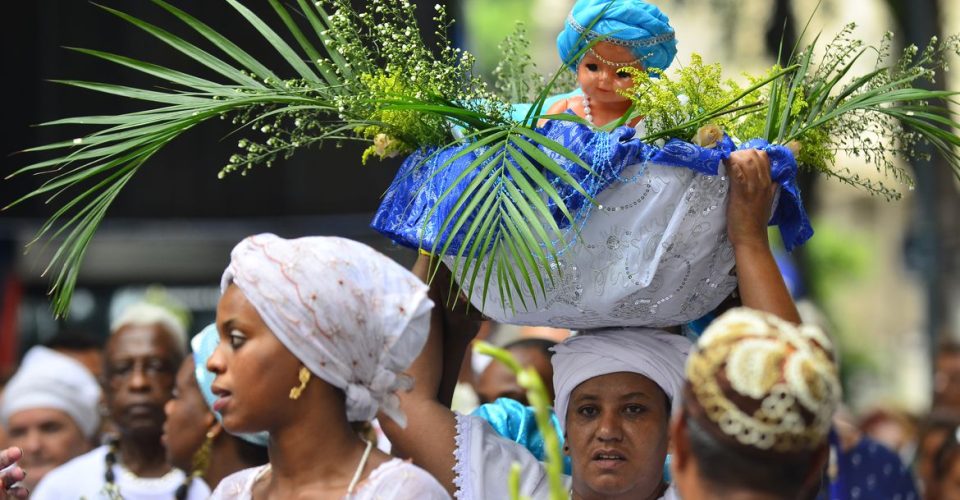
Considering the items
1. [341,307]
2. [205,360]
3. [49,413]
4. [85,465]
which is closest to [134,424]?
[85,465]

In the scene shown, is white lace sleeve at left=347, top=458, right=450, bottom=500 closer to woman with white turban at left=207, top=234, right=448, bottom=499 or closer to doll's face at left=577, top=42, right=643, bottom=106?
woman with white turban at left=207, top=234, right=448, bottom=499

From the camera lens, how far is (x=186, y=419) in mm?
5281

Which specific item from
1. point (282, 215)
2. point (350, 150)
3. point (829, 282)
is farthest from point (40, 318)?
point (829, 282)

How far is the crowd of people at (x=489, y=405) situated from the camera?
2.63m

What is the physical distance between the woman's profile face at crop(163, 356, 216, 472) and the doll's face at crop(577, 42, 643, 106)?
6.34 ft

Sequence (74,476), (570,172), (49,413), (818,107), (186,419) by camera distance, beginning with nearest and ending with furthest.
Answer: (570,172)
(818,107)
(186,419)
(74,476)
(49,413)

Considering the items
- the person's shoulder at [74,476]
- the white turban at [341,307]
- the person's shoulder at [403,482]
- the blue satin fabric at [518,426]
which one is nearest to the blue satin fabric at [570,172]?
the white turban at [341,307]

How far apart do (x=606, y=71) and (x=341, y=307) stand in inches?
38.8

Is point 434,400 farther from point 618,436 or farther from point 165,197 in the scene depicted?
point 165,197

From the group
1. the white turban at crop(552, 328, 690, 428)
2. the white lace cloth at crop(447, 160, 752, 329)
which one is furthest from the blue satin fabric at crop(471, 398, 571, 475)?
the white lace cloth at crop(447, 160, 752, 329)

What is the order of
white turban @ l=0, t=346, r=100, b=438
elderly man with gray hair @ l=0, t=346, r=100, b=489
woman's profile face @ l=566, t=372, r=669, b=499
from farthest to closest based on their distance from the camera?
1. white turban @ l=0, t=346, r=100, b=438
2. elderly man with gray hair @ l=0, t=346, r=100, b=489
3. woman's profile face @ l=566, t=372, r=669, b=499

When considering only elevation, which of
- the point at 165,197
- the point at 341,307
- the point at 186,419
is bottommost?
the point at 165,197

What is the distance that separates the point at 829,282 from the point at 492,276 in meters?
25.7

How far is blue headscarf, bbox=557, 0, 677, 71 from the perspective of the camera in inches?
152
